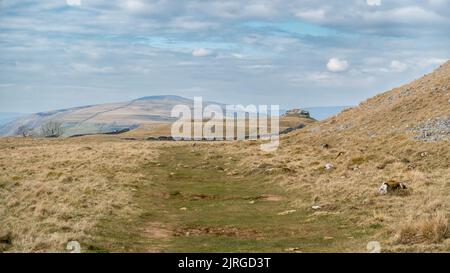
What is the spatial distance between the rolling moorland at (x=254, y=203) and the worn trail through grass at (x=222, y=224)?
5cm

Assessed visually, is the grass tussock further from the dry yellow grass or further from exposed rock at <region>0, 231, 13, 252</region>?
exposed rock at <region>0, 231, 13, 252</region>

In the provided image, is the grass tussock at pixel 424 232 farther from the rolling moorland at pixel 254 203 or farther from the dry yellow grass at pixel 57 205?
the dry yellow grass at pixel 57 205

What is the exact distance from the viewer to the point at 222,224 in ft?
65.6

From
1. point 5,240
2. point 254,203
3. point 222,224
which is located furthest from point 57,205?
point 254,203

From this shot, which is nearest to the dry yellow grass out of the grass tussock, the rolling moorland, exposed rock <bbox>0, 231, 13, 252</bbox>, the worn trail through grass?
the rolling moorland

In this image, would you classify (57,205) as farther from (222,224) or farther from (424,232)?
(424,232)

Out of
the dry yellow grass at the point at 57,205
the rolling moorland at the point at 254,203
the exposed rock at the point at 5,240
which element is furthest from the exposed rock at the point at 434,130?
the exposed rock at the point at 5,240

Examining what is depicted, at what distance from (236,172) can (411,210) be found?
21769mm

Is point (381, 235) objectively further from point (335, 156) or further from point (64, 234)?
point (335, 156)

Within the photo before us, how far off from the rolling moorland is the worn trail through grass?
0.16 ft
